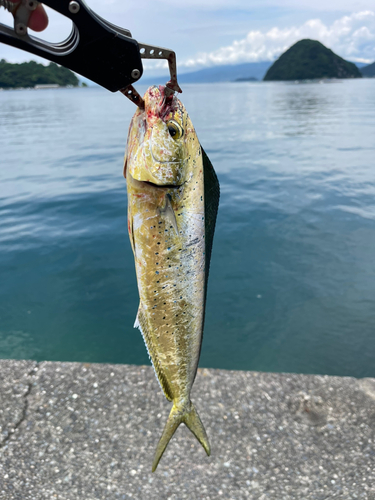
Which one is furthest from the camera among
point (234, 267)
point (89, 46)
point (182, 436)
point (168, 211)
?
point (234, 267)

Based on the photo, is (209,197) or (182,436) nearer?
(209,197)

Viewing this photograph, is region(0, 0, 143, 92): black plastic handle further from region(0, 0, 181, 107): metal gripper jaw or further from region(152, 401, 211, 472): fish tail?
region(152, 401, 211, 472): fish tail

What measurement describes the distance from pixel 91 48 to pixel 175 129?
432mm

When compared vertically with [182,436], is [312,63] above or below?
above

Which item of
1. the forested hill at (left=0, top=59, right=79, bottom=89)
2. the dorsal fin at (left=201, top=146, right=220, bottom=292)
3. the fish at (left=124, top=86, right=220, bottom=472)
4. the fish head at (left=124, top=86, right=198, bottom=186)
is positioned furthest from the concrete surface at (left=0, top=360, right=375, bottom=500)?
the forested hill at (left=0, top=59, right=79, bottom=89)

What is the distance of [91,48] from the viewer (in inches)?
49.1

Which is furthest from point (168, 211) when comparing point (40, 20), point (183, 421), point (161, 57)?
point (183, 421)

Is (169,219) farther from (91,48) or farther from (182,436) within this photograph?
(182,436)

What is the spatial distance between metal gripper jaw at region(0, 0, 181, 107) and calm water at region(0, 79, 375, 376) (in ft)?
18.5

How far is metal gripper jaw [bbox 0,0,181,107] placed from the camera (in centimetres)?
118

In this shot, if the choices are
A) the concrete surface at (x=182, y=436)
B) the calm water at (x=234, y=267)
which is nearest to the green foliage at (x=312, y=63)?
the calm water at (x=234, y=267)

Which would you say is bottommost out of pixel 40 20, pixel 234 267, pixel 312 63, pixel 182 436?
pixel 234 267

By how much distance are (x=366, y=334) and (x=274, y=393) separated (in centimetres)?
347

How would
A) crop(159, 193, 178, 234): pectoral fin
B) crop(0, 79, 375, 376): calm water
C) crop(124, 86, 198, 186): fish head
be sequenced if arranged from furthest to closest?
crop(0, 79, 375, 376): calm water
crop(159, 193, 178, 234): pectoral fin
crop(124, 86, 198, 186): fish head
